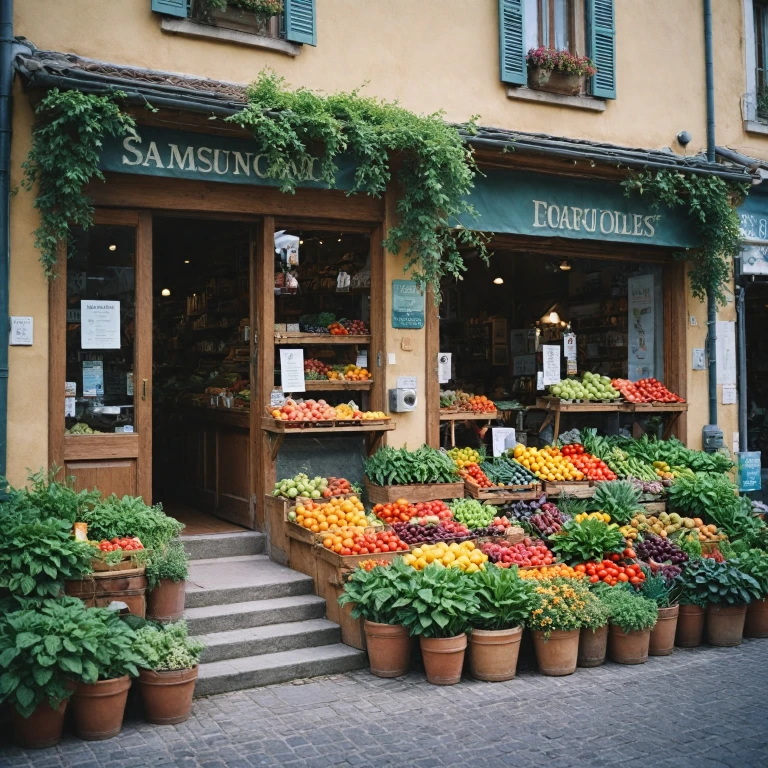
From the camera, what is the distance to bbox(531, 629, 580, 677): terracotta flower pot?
22.8 ft

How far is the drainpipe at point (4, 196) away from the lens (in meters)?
7.27

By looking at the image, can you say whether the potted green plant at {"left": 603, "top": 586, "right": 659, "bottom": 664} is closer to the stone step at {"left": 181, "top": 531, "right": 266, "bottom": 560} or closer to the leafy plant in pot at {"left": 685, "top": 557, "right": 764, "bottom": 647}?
the leafy plant in pot at {"left": 685, "top": 557, "right": 764, "bottom": 647}

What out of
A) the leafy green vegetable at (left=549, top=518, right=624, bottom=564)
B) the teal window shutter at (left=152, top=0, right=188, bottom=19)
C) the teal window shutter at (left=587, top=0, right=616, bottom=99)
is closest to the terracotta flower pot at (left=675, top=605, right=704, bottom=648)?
the leafy green vegetable at (left=549, top=518, right=624, bottom=564)

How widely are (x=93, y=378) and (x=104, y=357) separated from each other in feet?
0.70

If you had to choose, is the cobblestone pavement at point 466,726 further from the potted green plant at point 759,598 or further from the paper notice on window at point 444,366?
the paper notice on window at point 444,366

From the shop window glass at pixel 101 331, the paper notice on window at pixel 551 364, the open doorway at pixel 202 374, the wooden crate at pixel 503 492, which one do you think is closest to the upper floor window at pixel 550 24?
the paper notice on window at pixel 551 364

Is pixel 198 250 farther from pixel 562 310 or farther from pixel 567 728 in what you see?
pixel 567 728

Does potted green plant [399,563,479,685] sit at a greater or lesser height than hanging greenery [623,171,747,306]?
lesser

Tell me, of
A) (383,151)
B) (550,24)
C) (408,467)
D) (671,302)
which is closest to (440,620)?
(408,467)

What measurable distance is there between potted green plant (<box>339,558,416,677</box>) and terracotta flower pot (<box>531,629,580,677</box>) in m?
1.05

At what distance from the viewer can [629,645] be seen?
7.29m

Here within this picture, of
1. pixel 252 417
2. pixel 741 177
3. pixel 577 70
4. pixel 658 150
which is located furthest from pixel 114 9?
pixel 741 177

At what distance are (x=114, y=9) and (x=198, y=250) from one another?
4.33 m

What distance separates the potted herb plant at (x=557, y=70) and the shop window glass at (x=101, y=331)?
5.13 metres
